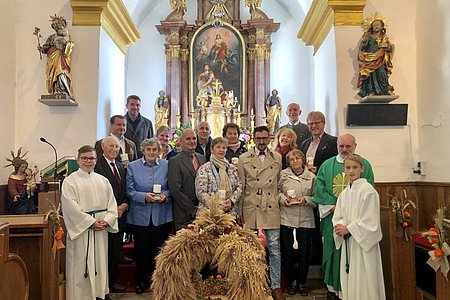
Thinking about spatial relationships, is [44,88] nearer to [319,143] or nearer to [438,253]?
[319,143]

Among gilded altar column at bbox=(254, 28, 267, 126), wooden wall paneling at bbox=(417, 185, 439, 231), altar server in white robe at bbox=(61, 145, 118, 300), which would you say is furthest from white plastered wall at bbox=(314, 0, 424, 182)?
gilded altar column at bbox=(254, 28, 267, 126)

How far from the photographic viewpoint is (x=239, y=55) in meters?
12.0

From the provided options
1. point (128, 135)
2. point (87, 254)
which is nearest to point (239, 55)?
point (128, 135)

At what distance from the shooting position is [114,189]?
497 centimetres

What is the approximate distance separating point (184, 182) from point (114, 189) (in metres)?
0.81

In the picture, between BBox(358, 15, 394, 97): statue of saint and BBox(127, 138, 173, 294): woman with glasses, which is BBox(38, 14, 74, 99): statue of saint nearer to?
BBox(127, 138, 173, 294): woman with glasses

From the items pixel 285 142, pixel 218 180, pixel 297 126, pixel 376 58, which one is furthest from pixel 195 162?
pixel 376 58

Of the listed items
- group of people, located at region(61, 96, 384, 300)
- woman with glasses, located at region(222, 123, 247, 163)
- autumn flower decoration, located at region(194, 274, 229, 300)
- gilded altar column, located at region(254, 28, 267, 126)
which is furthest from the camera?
gilded altar column, located at region(254, 28, 267, 126)

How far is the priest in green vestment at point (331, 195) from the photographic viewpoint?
456 cm

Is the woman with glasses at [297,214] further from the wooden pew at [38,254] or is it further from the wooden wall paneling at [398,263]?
the wooden pew at [38,254]

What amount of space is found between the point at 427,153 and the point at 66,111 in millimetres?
5161

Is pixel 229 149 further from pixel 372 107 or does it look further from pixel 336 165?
pixel 372 107

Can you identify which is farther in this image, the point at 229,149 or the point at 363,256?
the point at 229,149

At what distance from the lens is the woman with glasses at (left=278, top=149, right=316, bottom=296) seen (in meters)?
4.77
